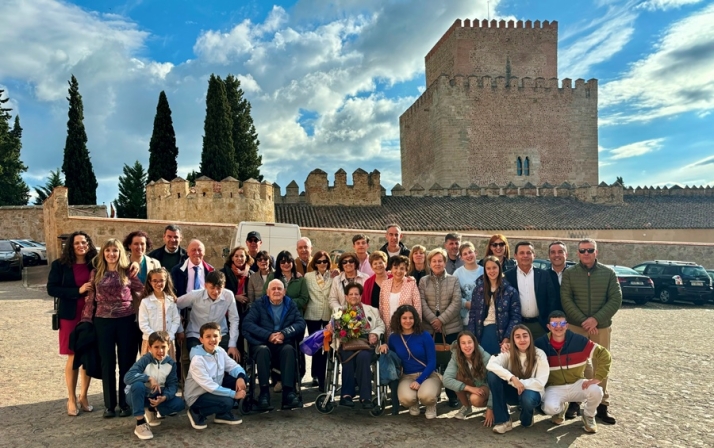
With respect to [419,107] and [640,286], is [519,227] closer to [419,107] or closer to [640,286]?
[640,286]

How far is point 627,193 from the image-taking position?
30.8 m

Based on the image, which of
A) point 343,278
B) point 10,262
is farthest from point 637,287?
point 10,262

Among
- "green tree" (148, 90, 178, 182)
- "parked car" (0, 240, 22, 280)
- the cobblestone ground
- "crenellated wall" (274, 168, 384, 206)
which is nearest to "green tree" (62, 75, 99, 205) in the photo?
"green tree" (148, 90, 178, 182)

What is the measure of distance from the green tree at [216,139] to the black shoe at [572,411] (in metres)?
22.0

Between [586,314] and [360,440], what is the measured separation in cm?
270

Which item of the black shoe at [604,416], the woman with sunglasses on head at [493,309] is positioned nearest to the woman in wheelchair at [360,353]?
the woman with sunglasses on head at [493,309]

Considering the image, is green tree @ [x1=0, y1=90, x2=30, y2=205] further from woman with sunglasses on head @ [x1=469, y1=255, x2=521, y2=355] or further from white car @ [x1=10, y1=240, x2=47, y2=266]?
woman with sunglasses on head @ [x1=469, y1=255, x2=521, y2=355]

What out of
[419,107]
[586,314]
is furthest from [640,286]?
[419,107]

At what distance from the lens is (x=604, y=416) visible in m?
5.14

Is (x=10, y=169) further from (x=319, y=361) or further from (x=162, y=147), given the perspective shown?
(x=319, y=361)

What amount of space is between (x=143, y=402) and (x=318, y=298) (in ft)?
7.39

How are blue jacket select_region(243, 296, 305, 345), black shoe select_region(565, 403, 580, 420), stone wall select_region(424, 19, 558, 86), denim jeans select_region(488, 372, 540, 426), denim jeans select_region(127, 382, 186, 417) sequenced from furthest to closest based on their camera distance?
1. stone wall select_region(424, 19, 558, 86)
2. blue jacket select_region(243, 296, 305, 345)
3. black shoe select_region(565, 403, 580, 420)
4. denim jeans select_region(488, 372, 540, 426)
5. denim jeans select_region(127, 382, 186, 417)

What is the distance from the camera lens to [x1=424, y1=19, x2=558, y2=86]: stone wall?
3509 cm

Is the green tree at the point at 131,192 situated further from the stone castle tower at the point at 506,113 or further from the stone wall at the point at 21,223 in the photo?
the stone castle tower at the point at 506,113
